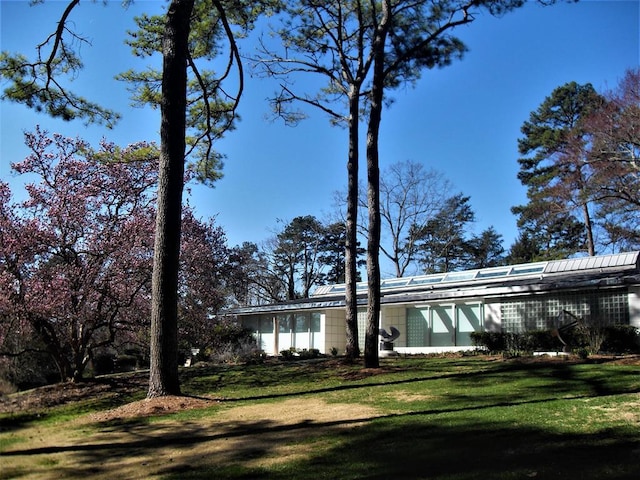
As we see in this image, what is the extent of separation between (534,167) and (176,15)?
31213 mm

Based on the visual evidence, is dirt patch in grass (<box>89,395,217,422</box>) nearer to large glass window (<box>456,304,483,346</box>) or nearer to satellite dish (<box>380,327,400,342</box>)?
satellite dish (<box>380,327,400,342</box>)

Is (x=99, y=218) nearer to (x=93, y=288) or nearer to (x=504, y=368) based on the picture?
(x=93, y=288)

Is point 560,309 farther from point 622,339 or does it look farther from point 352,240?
point 352,240

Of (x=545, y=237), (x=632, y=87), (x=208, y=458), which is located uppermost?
(x=632, y=87)

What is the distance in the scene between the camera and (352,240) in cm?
1694

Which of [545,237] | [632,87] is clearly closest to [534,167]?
[545,237]

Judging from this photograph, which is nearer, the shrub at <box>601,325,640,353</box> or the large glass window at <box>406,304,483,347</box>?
the shrub at <box>601,325,640,353</box>

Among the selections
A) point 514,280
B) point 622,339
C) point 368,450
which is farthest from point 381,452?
point 514,280

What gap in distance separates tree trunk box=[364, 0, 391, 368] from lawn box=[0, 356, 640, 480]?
1600 millimetres

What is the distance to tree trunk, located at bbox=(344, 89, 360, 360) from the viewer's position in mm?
16438

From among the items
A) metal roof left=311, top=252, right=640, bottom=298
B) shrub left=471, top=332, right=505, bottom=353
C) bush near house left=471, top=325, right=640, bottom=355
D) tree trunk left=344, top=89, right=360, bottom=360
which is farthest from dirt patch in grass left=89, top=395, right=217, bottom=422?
metal roof left=311, top=252, right=640, bottom=298

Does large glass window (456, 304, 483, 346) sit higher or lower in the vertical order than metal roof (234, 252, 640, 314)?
lower

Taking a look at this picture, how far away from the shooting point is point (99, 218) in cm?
1474

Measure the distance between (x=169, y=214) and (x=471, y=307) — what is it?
45.0ft
